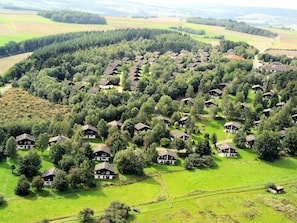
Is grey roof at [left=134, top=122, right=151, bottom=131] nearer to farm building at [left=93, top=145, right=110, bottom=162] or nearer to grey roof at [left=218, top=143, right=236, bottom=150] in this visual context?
farm building at [left=93, top=145, right=110, bottom=162]

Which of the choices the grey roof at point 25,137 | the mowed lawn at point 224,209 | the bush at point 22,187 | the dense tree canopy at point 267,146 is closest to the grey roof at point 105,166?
the mowed lawn at point 224,209

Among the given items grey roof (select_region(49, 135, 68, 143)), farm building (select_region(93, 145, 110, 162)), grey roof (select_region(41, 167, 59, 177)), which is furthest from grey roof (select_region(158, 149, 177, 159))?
grey roof (select_region(41, 167, 59, 177))

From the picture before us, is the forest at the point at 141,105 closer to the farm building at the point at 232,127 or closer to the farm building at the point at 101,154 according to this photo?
the farm building at the point at 101,154

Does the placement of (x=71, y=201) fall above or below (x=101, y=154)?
below

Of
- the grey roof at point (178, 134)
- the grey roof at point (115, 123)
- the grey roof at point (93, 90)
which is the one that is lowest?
the grey roof at point (93, 90)

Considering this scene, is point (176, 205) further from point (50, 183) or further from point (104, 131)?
point (104, 131)

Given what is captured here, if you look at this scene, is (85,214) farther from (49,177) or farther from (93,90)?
A: (93,90)

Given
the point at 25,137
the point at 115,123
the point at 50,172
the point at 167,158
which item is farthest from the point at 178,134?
the point at 25,137

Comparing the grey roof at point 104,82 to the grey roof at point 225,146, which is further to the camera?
the grey roof at point 104,82

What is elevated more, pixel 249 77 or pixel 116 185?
pixel 249 77

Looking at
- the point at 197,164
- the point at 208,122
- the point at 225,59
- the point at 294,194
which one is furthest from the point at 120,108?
the point at 225,59

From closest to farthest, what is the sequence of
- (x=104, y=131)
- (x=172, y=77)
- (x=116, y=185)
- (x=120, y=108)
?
(x=116, y=185), (x=104, y=131), (x=120, y=108), (x=172, y=77)
